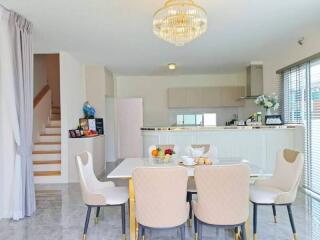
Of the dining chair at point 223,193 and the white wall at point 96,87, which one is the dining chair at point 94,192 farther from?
the white wall at point 96,87

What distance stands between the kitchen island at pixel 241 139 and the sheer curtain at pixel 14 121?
2.37 m

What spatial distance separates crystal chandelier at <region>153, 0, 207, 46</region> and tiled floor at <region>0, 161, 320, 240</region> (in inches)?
84.8

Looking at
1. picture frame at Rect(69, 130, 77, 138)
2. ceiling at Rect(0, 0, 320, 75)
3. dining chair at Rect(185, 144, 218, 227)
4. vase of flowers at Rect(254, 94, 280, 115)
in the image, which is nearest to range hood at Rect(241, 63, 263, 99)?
ceiling at Rect(0, 0, 320, 75)

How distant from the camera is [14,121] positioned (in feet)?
Answer: 10.7

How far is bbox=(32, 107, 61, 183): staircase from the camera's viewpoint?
17.1 ft

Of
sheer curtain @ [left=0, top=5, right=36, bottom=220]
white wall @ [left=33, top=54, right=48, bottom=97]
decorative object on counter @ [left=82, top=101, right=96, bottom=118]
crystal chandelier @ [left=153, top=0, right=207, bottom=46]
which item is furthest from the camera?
white wall @ [left=33, top=54, right=48, bottom=97]

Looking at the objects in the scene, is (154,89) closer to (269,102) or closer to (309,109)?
(269,102)

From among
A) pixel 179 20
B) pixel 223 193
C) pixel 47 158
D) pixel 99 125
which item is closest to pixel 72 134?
pixel 47 158

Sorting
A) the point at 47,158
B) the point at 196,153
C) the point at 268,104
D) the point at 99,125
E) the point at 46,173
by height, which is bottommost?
the point at 46,173

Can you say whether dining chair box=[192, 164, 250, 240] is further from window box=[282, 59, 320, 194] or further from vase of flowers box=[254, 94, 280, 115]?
vase of flowers box=[254, 94, 280, 115]

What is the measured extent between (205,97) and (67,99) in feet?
13.4

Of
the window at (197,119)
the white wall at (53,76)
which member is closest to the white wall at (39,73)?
the white wall at (53,76)

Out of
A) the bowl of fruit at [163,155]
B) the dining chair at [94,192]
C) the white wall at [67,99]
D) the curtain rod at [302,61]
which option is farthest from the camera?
the white wall at [67,99]

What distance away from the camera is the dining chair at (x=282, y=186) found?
2.52 m
